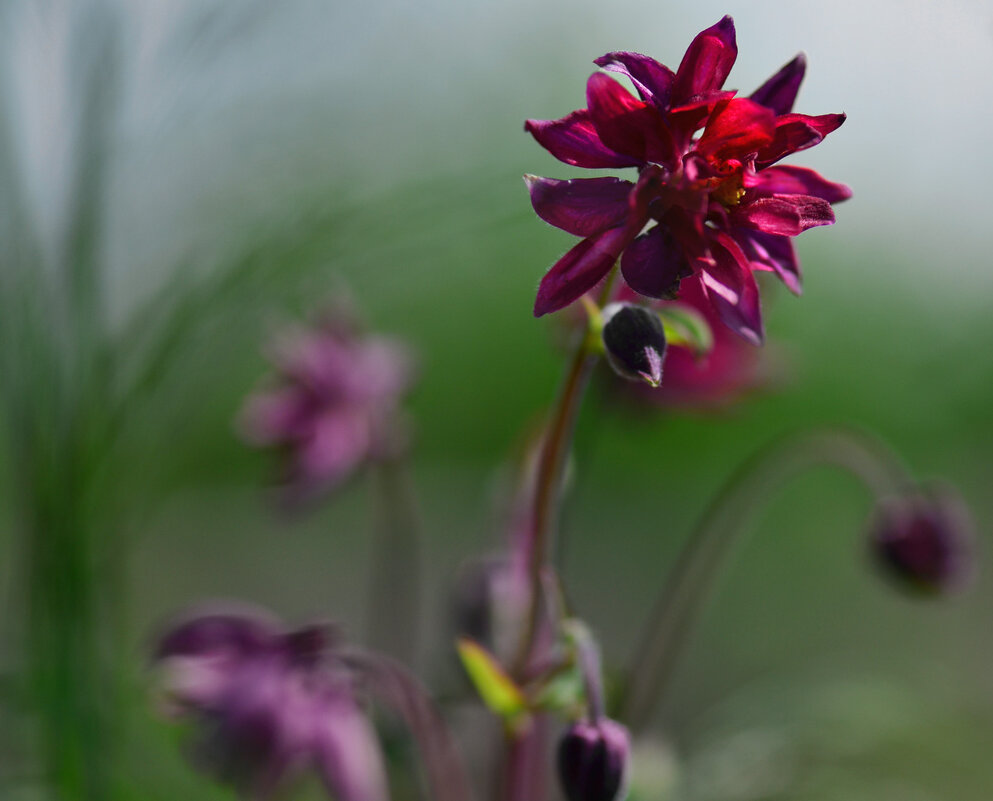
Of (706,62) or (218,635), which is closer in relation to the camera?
(706,62)

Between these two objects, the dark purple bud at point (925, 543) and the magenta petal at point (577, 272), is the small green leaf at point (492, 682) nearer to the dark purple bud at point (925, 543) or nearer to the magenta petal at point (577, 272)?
the magenta petal at point (577, 272)

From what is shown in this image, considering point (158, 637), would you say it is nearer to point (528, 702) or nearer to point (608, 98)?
point (528, 702)

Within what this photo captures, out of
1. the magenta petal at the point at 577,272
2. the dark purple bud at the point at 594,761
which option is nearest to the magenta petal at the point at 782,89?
the magenta petal at the point at 577,272

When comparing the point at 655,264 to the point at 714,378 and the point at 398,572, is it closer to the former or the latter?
the point at 714,378

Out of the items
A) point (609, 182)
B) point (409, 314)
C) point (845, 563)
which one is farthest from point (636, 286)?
point (409, 314)

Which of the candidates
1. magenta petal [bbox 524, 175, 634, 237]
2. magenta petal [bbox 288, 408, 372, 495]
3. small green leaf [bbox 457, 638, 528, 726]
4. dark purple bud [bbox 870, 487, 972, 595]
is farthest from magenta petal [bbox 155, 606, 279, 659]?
dark purple bud [bbox 870, 487, 972, 595]

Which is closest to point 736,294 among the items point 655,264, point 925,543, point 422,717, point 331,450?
point 655,264

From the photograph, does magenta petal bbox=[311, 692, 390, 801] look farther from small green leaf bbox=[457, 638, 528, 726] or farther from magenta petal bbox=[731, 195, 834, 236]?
magenta petal bbox=[731, 195, 834, 236]
